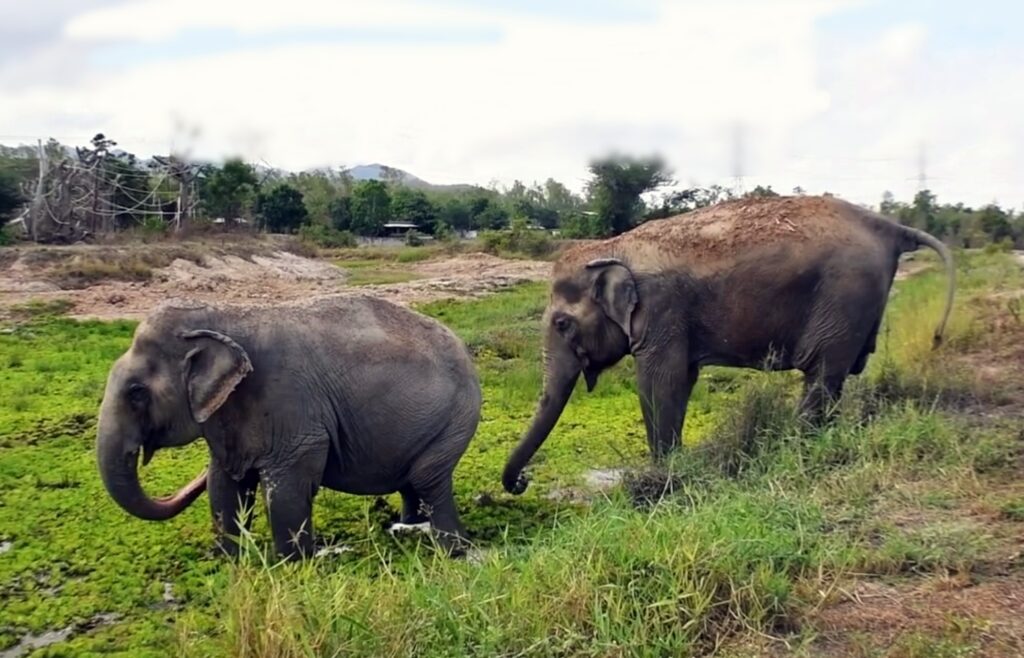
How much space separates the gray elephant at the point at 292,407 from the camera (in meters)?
5.79

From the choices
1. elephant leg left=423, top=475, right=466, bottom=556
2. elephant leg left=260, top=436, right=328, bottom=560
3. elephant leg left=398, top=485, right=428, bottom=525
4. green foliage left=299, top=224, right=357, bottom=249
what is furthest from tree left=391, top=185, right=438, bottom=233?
elephant leg left=260, top=436, right=328, bottom=560

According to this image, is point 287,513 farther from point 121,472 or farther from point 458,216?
point 458,216

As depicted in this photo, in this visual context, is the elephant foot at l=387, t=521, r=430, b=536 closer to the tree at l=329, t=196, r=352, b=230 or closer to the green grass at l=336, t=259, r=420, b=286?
the green grass at l=336, t=259, r=420, b=286

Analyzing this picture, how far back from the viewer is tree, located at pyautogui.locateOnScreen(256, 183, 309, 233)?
4481 centimetres

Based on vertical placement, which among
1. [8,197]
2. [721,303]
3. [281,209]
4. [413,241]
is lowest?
[721,303]

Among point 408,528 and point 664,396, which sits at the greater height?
point 664,396

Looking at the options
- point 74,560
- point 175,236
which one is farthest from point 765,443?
point 175,236

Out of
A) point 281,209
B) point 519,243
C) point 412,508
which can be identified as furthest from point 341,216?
point 412,508

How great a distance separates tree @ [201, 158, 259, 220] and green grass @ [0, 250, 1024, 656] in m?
29.2

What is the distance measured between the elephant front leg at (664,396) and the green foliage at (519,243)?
29405mm

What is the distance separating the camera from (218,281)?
2423 centimetres

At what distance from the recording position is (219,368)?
5.75 meters

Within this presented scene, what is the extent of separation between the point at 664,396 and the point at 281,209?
39.5m

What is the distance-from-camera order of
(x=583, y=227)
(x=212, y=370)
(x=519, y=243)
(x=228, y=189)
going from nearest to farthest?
(x=212, y=370) → (x=583, y=227) → (x=519, y=243) → (x=228, y=189)
